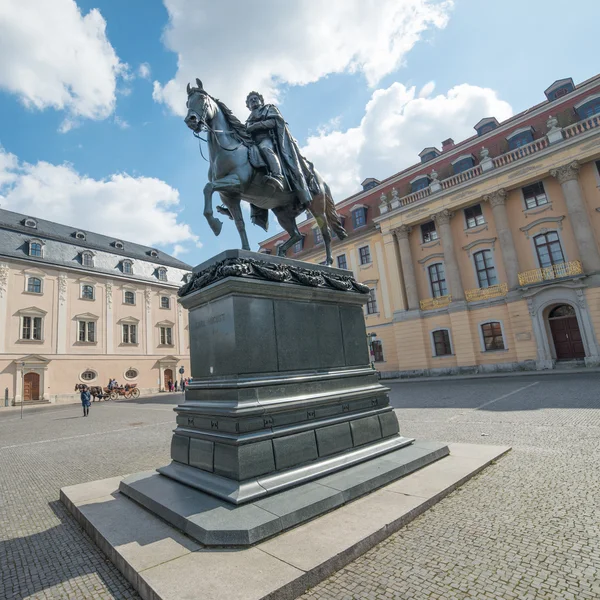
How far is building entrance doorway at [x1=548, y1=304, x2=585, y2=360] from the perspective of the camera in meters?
21.8

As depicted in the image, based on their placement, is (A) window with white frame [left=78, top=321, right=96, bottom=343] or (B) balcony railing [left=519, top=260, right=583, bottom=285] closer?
(B) balcony railing [left=519, top=260, right=583, bottom=285]

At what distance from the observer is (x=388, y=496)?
3.56 m

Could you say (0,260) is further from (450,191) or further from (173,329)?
(450,191)

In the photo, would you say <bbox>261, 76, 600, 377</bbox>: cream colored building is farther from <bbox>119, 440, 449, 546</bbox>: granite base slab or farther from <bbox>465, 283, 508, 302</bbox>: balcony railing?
<bbox>119, 440, 449, 546</bbox>: granite base slab

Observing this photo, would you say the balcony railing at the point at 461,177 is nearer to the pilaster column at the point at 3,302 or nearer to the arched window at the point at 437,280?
→ the arched window at the point at 437,280

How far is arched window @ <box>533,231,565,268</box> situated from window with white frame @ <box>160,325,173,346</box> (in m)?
35.3

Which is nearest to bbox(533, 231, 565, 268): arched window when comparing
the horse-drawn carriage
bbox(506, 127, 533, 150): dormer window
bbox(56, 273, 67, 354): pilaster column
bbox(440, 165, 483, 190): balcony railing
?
bbox(440, 165, 483, 190): balcony railing

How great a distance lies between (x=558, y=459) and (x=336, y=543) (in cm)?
357

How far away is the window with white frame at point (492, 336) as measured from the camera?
2427cm

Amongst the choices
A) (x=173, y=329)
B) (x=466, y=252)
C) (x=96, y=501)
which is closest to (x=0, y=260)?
(x=173, y=329)

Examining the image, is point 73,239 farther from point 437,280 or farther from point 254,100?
point 254,100

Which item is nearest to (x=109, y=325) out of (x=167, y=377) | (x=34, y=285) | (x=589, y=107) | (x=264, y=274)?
(x=34, y=285)

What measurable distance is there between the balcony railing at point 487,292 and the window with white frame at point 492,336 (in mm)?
1780

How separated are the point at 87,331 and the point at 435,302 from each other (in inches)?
1218
